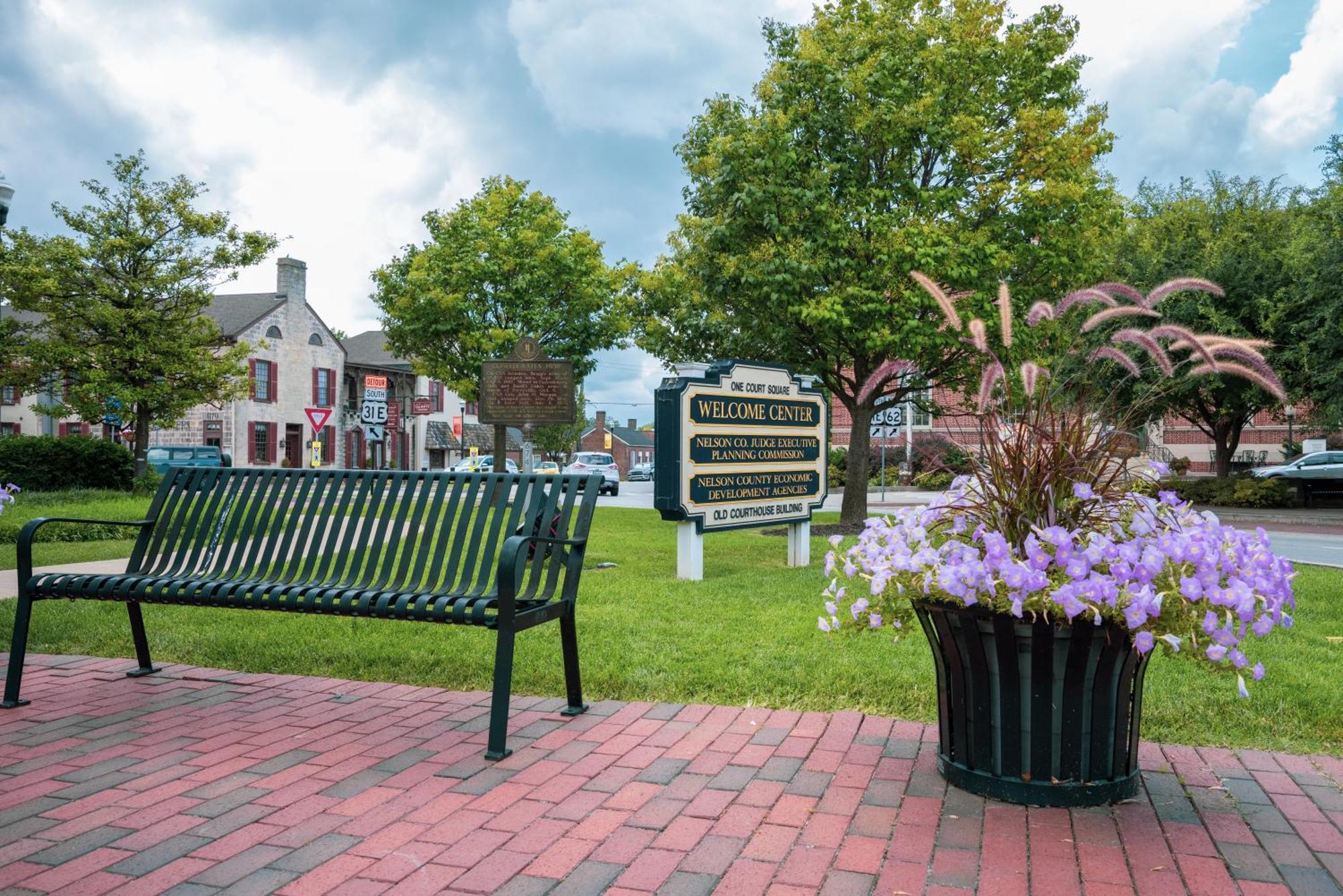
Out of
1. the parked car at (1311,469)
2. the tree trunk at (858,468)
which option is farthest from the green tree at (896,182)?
the parked car at (1311,469)

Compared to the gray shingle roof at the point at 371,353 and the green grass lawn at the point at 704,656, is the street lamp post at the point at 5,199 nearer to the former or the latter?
the green grass lawn at the point at 704,656

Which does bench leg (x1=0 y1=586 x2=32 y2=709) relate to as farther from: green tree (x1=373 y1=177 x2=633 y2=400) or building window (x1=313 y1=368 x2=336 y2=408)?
building window (x1=313 y1=368 x2=336 y2=408)

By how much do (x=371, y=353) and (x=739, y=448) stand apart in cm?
A: 5201

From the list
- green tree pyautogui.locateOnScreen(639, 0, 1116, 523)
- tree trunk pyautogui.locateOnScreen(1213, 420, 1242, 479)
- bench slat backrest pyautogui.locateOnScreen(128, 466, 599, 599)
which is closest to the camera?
bench slat backrest pyautogui.locateOnScreen(128, 466, 599, 599)

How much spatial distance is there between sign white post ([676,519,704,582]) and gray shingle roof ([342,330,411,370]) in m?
46.2

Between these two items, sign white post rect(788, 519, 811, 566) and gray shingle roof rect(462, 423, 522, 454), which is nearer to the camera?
sign white post rect(788, 519, 811, 566)

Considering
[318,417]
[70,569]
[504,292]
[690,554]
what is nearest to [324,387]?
[504,292]

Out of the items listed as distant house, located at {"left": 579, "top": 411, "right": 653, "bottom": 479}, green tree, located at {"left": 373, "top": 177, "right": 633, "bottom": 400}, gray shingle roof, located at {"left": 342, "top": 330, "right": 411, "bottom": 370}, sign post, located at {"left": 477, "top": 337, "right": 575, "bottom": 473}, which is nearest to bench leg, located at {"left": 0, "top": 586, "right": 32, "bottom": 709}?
sign post, located at {"left": 477, "top": 337, "right": 575, "bottom": 473}

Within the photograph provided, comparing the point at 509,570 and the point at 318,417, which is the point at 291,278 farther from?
the point at 509,570

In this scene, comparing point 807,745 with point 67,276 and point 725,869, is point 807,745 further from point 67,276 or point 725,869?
point 67,276

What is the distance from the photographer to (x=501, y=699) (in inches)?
158

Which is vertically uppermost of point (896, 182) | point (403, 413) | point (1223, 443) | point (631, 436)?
point (896, 182)

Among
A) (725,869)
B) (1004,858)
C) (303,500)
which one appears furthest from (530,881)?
(303,500)

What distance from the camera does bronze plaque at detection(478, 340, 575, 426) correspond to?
15.9 meters
